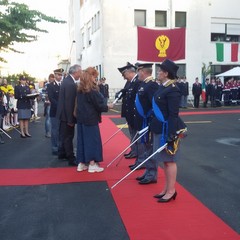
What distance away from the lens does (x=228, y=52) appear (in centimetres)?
2938

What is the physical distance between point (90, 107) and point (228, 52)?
2507cm

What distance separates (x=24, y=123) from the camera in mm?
11258

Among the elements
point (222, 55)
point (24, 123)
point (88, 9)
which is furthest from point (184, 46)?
point (24, 123)

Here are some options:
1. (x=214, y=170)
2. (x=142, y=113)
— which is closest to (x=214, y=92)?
(x=214, y=170)

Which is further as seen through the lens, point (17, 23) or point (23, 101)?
point (17, 23)

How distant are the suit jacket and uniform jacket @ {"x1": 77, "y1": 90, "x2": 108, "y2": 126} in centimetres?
40

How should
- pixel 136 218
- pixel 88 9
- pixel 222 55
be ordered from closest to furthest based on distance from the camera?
pixel 136 218 < pixel 222 55 < pixel 88 9

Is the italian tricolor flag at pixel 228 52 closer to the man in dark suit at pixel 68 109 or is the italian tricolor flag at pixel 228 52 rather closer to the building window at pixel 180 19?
the building window at pixel 180 19

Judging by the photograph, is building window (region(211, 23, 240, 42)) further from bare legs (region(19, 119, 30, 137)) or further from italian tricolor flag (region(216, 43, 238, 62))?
bare legs (region(19, 119, 30, 137))

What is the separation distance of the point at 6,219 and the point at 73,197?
3.55ft

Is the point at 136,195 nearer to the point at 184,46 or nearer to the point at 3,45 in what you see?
the point at 3,45

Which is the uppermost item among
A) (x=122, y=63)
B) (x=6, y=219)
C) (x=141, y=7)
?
(x=141, y=7)

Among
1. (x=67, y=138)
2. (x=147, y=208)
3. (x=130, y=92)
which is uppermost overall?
(x=130, y=92)

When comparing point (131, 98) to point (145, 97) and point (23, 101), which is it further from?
point (23, 101)
